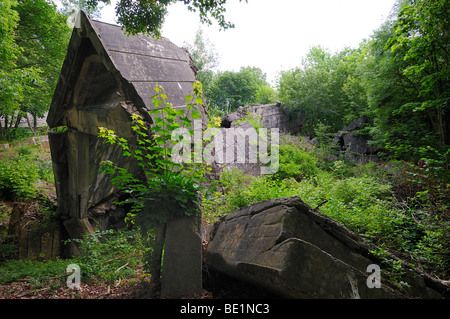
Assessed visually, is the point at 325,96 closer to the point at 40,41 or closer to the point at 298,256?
the point at 40,41

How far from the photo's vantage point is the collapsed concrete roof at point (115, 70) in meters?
4.39

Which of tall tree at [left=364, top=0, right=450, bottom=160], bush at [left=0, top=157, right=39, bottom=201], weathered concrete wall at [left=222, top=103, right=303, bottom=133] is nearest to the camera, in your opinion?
tall tree at [left=364, top=0, right=450, bottom=160]

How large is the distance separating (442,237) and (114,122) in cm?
583

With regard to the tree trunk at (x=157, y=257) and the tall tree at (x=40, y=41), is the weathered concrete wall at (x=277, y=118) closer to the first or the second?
the tall tree at (x=40, y=41)

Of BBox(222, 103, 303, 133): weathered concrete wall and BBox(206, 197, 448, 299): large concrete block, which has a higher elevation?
BBox(222, 103, 303, 133): weathered concrete wall

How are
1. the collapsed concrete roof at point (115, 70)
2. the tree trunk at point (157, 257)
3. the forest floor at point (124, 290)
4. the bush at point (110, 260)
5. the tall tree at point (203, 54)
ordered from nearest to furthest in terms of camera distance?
the forest floor at point (124, 290) < the tree trunk at point (157, 257) < the bush at point (110, 260) < the collapsed concrete roof at point (115, 70) < the tall tree at point (203, 54)

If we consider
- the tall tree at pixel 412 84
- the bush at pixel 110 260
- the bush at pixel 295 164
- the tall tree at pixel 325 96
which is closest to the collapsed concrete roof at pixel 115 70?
the bush at pixel 110 260

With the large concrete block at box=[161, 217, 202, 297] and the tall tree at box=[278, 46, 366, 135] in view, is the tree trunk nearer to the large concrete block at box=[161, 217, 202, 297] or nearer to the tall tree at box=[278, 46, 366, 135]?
the large concrete block at box=[161, 217, 202, 297]

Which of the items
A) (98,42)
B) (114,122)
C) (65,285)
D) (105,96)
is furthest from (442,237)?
(105,96)

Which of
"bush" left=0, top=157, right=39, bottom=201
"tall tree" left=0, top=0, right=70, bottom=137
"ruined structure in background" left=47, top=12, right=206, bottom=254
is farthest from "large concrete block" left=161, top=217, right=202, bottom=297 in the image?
"tall tree" left=0, top=0, right=70, bottom=137

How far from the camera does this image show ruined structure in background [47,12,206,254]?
4.55 meters

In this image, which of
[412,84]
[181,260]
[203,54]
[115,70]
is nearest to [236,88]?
[203,54]

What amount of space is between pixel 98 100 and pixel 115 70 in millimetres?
2702

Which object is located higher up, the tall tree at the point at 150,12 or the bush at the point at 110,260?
the tall tree at the point at 150,12
